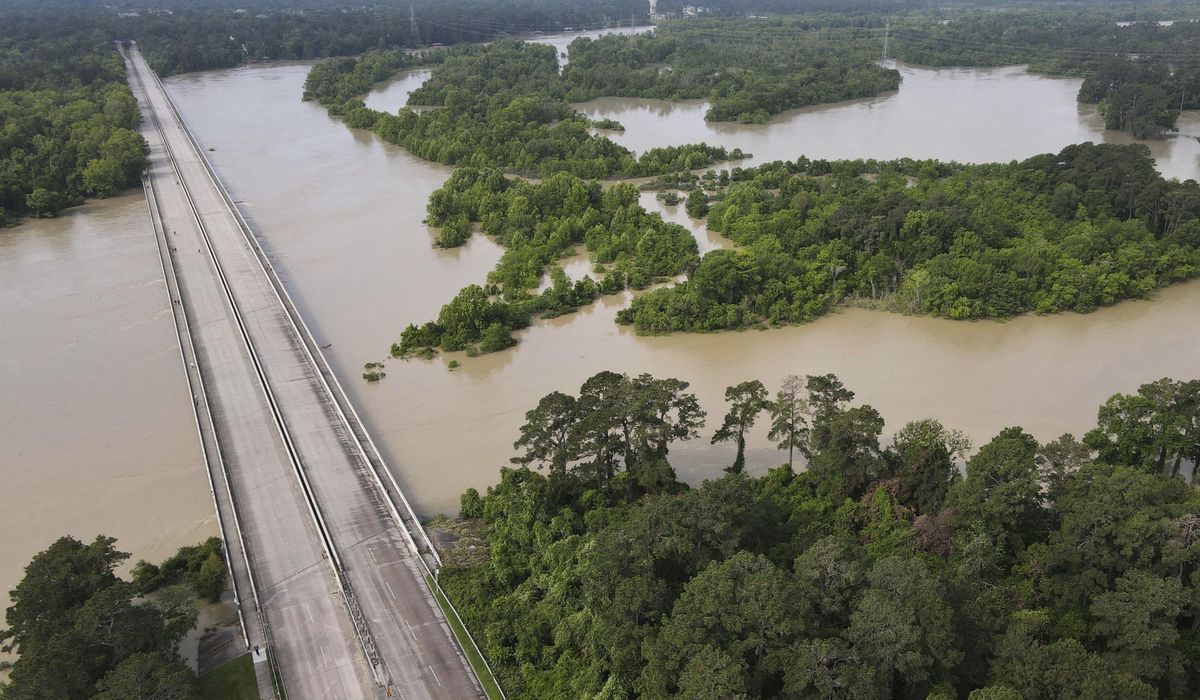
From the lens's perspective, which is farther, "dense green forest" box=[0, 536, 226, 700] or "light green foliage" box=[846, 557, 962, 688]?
"dense green forest" box=[0, 536, 226, 700]

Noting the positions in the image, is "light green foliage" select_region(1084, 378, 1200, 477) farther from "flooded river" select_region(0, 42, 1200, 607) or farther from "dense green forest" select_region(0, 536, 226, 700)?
"dense green forest" select_region(0, 536, 226, 700)

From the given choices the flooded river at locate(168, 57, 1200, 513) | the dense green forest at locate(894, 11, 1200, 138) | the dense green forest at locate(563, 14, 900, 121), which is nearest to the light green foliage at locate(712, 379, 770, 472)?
the flooded river at locate(168, 57, 1200, 513)

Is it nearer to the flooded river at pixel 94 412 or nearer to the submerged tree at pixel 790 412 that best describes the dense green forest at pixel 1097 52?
the submerged tree at pixel 790 412

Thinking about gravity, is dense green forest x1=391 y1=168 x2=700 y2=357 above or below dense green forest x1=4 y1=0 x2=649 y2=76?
below

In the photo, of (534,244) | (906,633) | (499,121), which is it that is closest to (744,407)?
(906,633)

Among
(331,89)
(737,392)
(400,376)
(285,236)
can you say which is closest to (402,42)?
(331,89)

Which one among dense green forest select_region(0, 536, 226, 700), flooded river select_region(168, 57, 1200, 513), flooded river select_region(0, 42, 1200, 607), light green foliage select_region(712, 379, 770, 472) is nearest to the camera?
dense green forest select_region(0, 536, 226, 700)

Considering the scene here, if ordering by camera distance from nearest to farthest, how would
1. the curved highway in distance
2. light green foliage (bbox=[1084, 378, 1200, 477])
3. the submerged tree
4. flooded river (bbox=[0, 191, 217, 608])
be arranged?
the curved highway in distance, light green foliage (bbox=[1084, 378, 1200, 477]), the submerged tree, flooded river (bbox=[0, 191, 217, 608])
